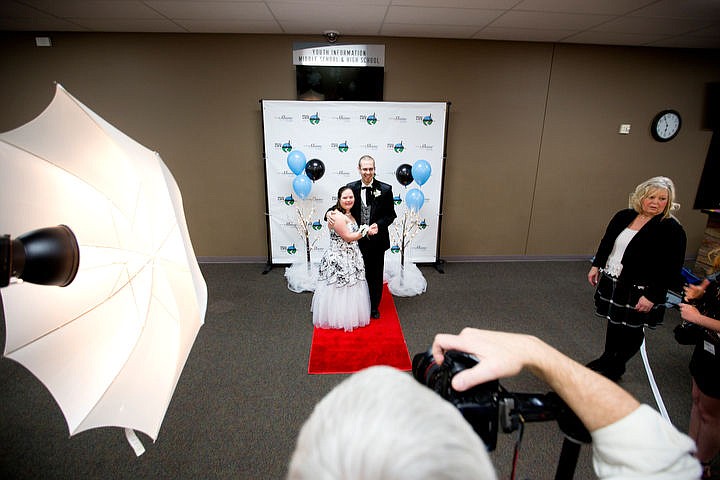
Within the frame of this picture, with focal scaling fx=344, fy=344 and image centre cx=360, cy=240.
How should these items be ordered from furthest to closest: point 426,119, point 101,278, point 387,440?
1. point 426,119
2. point 101,278
3. point 387,440

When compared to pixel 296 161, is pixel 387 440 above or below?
below

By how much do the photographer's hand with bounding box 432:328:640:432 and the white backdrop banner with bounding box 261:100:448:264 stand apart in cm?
357

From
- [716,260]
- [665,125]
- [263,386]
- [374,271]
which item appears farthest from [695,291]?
[665,125]

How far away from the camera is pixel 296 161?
3912 mm

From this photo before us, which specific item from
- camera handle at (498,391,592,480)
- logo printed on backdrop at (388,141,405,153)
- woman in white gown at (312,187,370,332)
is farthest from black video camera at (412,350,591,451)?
logo printed on backdrop at (388,141,405,153)

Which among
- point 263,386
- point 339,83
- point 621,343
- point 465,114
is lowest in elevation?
point 263,386

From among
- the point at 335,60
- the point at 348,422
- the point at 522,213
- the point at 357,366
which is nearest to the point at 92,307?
the point at 348,422

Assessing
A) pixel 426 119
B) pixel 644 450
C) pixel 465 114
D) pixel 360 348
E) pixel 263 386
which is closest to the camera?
pixel 644 450

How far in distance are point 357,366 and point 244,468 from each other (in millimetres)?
1023

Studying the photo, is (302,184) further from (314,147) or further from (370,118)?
(370,118)

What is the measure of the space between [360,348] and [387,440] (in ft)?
8.75

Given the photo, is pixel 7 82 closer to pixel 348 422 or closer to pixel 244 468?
pixel 244 468

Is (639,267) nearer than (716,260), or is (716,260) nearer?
(716,260)

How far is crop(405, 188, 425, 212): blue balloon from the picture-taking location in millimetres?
4043
